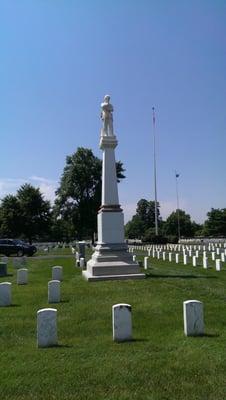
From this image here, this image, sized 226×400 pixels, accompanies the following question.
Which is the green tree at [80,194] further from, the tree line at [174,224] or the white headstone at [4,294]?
the white headstone at [4,294]

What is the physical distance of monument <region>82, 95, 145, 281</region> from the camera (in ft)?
59.3

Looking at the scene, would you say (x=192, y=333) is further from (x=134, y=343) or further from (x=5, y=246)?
(x=5, y=246)

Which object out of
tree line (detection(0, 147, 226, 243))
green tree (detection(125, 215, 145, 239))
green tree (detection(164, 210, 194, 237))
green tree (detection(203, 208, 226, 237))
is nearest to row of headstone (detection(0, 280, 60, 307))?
tree line (detection(0, 147, 226, 243))

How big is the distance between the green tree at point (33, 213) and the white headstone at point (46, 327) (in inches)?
2579

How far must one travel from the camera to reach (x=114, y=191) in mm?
19750

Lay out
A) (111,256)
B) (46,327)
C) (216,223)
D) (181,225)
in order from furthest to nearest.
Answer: (181,225) → (216,223) → (111,256) → (46,327)

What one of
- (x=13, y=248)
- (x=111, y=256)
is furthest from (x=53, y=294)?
(x=13, y=248)

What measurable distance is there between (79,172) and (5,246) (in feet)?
115

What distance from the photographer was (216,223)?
401 feet

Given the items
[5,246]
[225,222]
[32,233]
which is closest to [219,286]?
[5,246]

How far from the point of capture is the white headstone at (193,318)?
805cm

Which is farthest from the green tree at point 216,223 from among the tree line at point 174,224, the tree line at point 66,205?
the tree line at point 66,205

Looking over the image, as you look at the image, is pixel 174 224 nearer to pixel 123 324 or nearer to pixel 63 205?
pixel 63 205

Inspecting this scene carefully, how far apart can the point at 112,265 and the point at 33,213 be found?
56691mm
